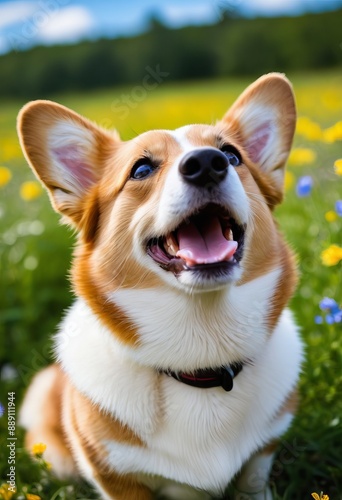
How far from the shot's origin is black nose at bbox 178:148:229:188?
1.99m

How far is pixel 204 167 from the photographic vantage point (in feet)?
6.59

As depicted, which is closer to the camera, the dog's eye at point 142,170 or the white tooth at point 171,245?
the white tooth at point 171,245

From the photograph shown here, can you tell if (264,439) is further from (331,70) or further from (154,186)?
(331,70)

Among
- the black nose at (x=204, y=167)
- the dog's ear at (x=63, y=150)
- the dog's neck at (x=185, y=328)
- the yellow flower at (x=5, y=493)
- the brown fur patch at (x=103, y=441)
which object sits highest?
the black nose at (x=204, y=167)

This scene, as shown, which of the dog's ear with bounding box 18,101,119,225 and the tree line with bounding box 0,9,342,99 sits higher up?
the dog's ear with bounding box 18,101,119,225

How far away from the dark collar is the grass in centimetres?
48

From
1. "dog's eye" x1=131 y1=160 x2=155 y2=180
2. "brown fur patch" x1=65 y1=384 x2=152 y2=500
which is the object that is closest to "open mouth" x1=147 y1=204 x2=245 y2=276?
"dog's eye" x1=131 y1=160 x2=155 y2=180

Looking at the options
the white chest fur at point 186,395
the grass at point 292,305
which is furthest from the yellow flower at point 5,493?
the white chest fur at point 186,395

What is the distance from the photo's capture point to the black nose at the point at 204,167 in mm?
1993

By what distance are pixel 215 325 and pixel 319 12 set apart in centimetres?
798

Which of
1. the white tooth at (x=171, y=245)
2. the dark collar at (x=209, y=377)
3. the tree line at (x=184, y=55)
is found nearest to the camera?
the white tooth at (x=171, y=245)

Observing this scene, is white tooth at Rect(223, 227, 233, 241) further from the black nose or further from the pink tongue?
the black nose

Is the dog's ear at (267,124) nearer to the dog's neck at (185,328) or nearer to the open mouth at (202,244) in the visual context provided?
the open mouth at (202,244)

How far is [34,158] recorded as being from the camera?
2436 millimetres
